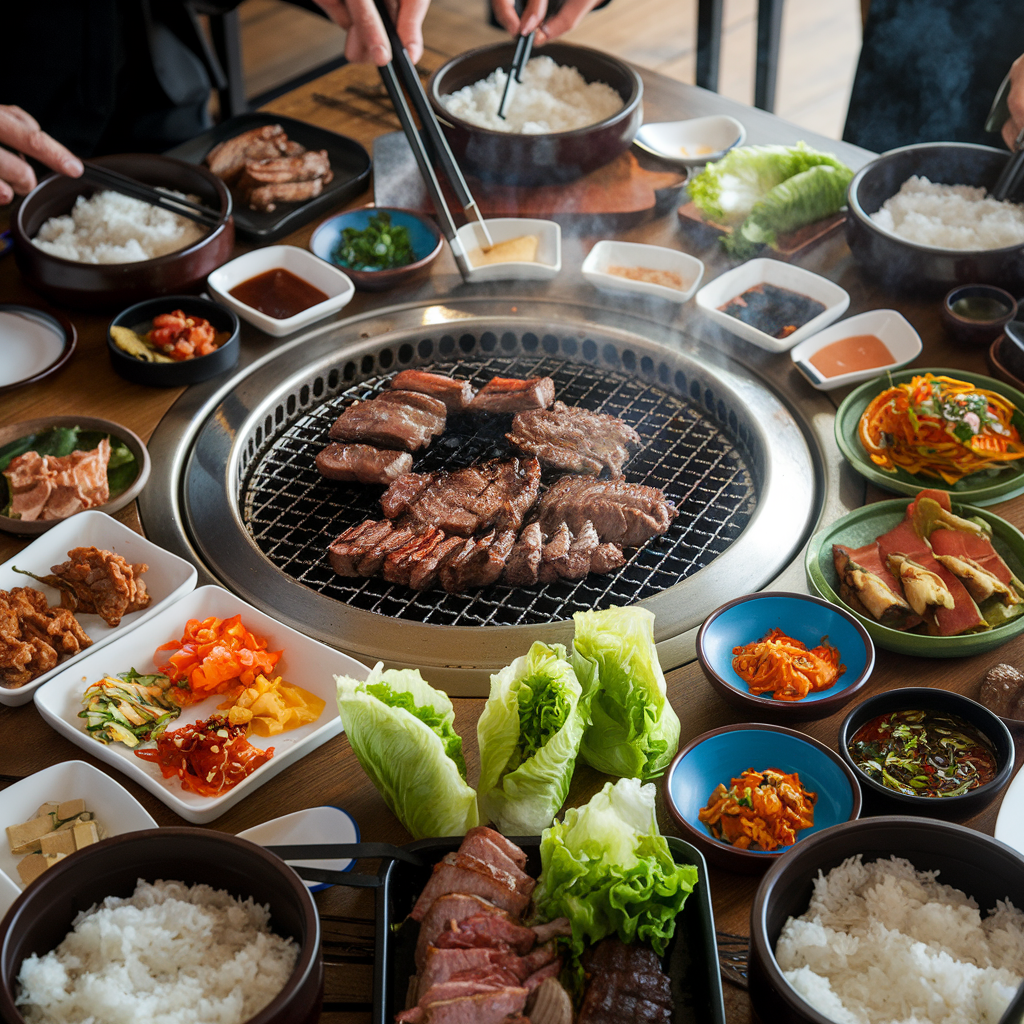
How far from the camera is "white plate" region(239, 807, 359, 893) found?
2.33 metres

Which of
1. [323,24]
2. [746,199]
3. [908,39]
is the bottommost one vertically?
[323,24]

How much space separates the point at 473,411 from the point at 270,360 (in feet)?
2.66

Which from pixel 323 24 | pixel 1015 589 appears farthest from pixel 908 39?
pixel 323 24

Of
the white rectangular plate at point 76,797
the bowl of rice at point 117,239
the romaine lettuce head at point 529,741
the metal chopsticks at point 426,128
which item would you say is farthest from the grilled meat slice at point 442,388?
the white rectangular plate at point 76,797

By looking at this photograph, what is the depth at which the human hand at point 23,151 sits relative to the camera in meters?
3.70

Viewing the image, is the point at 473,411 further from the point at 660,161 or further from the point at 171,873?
the point at 171,873

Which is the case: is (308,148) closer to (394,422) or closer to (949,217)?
(394,422)

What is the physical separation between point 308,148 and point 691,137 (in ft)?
6.06

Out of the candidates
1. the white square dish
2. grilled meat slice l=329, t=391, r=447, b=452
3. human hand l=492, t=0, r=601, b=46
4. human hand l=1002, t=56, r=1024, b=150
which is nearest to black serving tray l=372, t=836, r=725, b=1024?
grilled meat slice l=329, t=391, r=447, b=452

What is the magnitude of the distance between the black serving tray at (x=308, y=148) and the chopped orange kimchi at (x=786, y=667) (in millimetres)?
2882

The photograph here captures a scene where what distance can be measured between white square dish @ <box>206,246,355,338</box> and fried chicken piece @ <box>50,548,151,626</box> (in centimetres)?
134

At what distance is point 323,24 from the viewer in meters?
9.94

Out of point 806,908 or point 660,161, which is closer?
point 806,908

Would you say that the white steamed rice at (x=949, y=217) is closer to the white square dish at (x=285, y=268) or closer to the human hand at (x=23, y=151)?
the white square dish at (x=285, y=268)
